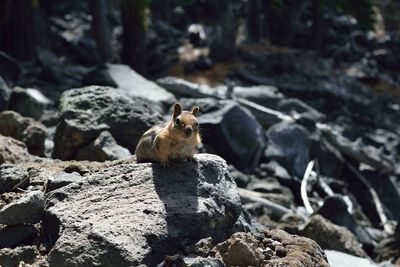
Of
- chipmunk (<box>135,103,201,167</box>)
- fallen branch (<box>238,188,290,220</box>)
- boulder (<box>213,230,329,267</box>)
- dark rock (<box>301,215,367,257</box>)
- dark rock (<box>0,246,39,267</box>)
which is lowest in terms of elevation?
fallen branch (<box>238,188,290,220</box>)

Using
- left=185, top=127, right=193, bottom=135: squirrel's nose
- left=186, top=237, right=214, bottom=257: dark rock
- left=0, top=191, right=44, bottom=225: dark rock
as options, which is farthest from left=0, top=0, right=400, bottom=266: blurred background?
left=0, top=191, right=44, bottom=225: dark rock

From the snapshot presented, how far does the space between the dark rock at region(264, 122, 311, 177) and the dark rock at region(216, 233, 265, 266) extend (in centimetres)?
833

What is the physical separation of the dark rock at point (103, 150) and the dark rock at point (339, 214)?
3390mm

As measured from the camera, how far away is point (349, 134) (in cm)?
2120

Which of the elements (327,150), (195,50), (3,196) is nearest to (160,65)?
(195,50)

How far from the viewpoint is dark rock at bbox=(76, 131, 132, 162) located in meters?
9.22

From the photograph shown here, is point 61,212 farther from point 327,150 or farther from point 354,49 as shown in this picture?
point 354,49

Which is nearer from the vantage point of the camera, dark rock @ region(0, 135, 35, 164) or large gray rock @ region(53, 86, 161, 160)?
dark rock @ region(0, 135, 35, 164)

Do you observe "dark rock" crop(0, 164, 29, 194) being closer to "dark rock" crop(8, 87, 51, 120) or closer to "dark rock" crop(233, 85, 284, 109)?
"dark rock" crop(8, 87, 51, 120)

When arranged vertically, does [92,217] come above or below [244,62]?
above

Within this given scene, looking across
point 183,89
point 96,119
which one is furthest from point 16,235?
point 183,89

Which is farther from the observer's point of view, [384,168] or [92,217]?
[384,168]

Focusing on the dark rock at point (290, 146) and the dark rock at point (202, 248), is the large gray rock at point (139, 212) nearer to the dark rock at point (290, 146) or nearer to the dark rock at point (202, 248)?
the dark rock at point (202, 248)

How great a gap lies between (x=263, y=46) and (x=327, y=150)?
46.3ft
